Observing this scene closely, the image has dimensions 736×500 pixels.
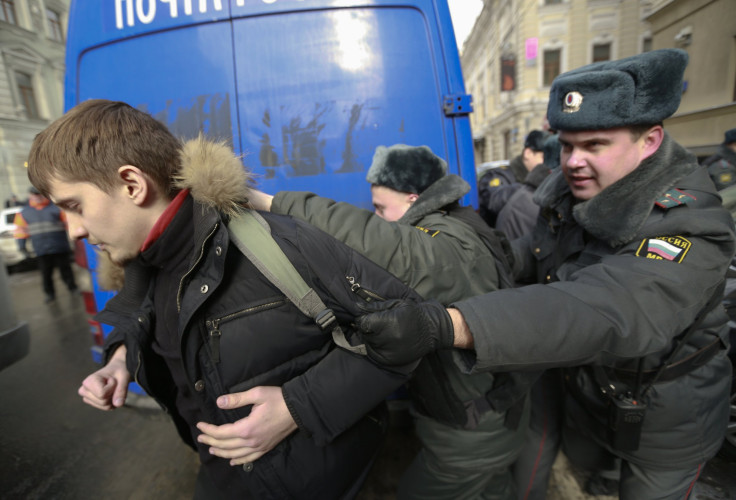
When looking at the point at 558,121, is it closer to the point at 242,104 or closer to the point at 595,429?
the point at 595,429

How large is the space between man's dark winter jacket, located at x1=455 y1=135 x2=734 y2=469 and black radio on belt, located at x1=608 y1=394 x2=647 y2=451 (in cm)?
5

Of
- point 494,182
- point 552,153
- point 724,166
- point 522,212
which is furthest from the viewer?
point 724,166

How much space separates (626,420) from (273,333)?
132 centimetres

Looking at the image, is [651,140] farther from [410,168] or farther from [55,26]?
[55,26]

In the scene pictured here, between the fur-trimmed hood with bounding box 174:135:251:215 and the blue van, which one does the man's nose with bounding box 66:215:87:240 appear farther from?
the blue van

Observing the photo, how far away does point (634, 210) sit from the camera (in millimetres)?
1218

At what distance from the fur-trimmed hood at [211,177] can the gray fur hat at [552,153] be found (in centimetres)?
280

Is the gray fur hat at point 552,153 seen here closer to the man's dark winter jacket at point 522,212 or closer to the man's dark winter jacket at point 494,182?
the man's dark winter jacket at point 522,212

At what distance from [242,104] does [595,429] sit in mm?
2257

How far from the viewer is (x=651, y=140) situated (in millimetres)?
1298

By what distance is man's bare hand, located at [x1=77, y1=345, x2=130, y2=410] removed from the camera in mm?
1194

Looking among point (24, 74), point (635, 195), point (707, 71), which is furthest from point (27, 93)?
point (707, 71)

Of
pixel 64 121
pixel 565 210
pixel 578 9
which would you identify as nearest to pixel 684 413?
pixel 565 210

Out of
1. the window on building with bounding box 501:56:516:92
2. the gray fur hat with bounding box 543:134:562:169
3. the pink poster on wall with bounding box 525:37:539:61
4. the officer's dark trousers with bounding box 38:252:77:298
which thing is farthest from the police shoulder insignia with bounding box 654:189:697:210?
the pink poster on wall with bounding box 525:37:539:61
